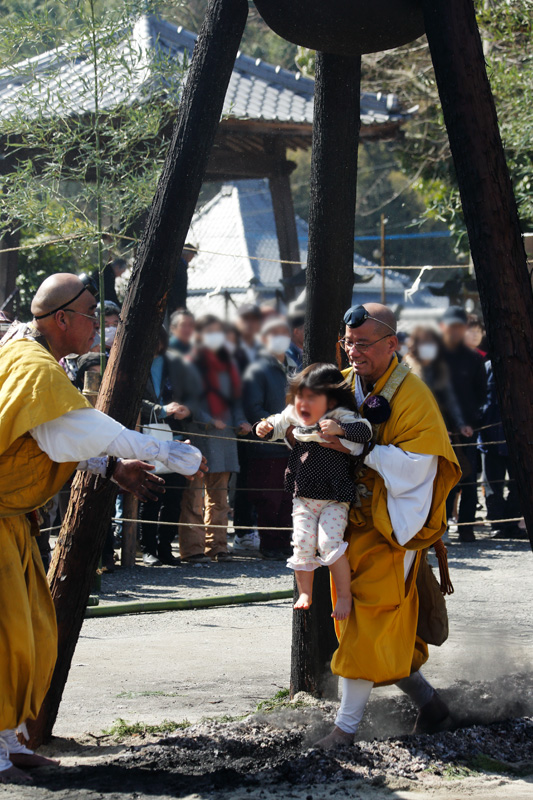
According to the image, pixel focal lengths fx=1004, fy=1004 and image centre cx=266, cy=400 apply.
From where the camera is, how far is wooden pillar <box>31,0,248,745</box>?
14.5 feet

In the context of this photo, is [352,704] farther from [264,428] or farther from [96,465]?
[96,465]

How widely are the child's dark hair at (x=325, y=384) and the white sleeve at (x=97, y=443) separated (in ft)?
2.19

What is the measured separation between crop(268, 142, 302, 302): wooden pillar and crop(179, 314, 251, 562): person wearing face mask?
3.17 metres

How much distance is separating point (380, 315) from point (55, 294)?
135 centimetres

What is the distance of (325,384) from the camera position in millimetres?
4172

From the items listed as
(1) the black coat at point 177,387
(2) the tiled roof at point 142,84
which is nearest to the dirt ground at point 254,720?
(1) the black coat at point 177,387

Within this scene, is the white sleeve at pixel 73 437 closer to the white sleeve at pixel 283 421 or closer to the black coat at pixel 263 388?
the white sleeve at pixel 283 421

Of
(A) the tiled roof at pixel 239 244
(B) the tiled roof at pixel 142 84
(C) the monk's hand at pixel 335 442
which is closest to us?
(C) the monk's hand at pixel 335 442

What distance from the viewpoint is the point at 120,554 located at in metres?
9.01

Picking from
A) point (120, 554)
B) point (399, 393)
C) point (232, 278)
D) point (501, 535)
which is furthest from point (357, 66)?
point (232, 278)

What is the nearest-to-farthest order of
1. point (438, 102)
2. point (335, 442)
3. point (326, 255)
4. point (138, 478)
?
point (138, 478) < point (335, 442) < point (326, 255) < point (438, 102)

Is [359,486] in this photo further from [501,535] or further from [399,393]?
[501,535]

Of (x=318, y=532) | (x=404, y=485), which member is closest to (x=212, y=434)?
(x=318, y=532)

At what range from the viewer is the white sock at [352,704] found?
418 centimetres
